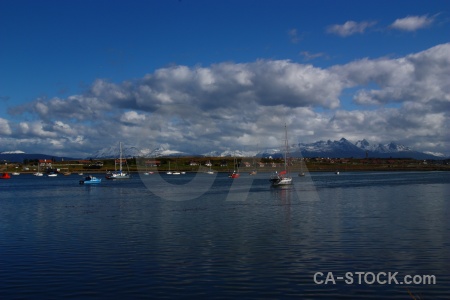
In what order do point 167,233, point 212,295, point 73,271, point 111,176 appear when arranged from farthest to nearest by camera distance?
point 111,176, point 167,233, point 73,271, point 212,295

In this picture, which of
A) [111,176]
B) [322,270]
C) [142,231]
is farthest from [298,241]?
[111,176]

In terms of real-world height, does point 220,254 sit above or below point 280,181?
below

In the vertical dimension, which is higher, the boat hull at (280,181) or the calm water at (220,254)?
the boat hull at (280,181)

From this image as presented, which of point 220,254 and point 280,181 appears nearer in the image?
point 220,254

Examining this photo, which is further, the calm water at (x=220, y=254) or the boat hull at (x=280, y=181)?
the boat hull at (x=280, y=181)

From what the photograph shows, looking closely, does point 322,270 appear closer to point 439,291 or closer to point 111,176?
point 439,291

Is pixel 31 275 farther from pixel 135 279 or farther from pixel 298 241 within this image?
pixel 298 241

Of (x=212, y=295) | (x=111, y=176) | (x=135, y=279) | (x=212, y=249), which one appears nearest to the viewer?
(x=212, y=295)

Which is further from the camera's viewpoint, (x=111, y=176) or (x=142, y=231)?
(x=111, y=176)

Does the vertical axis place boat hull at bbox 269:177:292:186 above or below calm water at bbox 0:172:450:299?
above

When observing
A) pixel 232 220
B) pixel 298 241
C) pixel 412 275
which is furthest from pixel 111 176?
pixel 412 275

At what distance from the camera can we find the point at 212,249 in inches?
1082

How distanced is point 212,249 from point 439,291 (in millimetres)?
12665

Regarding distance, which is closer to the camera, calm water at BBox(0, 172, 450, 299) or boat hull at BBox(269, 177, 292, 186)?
calm water at BBox(0, 172, 450, 299)
